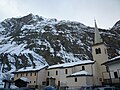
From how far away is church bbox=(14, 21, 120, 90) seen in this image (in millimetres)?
42312

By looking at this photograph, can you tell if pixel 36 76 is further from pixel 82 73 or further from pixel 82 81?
Answer: pixel 82 81

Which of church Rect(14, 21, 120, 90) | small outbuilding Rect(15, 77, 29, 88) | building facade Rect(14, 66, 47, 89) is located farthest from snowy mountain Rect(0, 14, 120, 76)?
small outbuilding Rect(15, 77, 29, 88)

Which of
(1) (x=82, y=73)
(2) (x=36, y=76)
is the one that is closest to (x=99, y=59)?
(1) (x=82, y=73)

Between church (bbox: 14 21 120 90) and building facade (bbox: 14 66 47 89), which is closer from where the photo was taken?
church (bbox: 14 21 120 90)

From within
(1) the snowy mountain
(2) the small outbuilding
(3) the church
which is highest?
(1) the snowy mountain

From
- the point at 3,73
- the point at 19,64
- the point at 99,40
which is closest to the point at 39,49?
the point at 19,64

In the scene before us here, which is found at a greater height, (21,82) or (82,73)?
(82,73)

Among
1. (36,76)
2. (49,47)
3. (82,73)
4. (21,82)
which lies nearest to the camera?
(82,73)

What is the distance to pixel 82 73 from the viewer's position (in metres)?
43.5

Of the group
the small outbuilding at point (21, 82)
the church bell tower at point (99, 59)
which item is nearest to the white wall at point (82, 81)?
the church bell tower at point (99, 59)

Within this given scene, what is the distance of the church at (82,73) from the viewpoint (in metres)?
42.3

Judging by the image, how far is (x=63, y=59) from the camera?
98250 millimetres

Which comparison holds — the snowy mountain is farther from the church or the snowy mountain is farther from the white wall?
the white wall

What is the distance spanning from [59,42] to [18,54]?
32.5m
